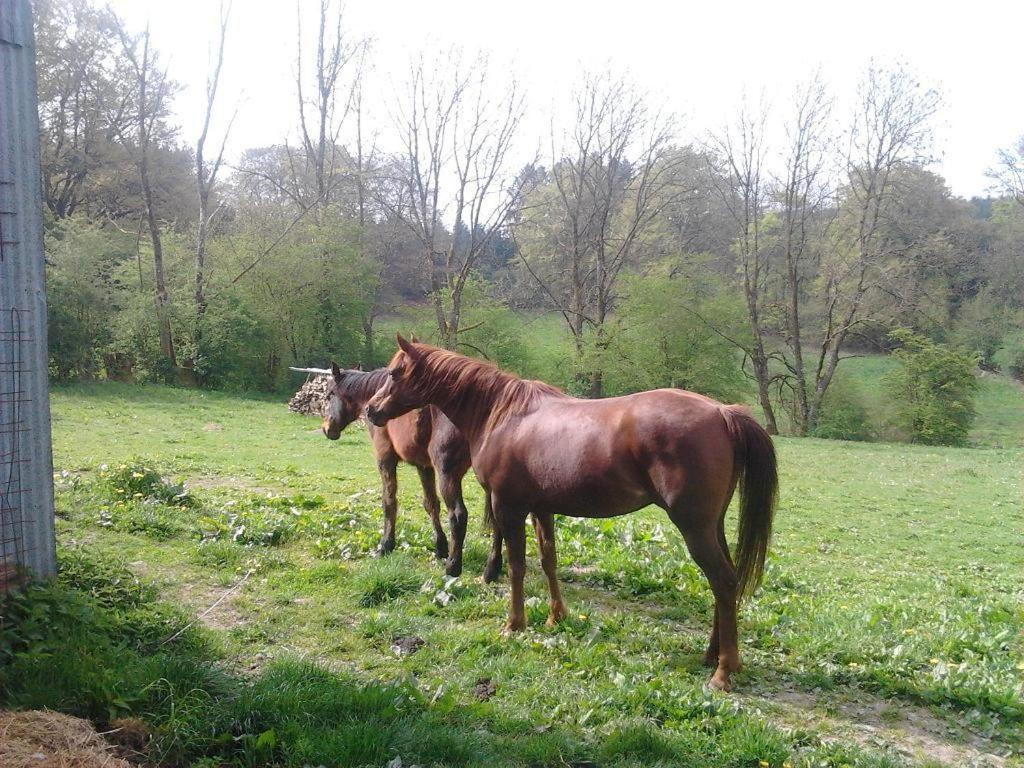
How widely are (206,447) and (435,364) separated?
11214 mm

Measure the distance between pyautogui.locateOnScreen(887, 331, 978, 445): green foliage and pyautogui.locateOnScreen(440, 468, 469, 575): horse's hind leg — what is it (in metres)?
30.7

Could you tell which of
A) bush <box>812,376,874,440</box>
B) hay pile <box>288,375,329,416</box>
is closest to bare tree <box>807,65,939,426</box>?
bush <box>812,376,874,440</box>

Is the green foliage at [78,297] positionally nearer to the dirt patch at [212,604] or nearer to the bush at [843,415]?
the dirt patch at [212,604]

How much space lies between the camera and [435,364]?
6.20 m

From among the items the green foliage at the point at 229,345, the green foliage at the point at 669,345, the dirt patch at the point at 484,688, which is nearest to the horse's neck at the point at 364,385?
the dirt patch at the point at 484,688

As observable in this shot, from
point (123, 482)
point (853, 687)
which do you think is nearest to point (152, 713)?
point (853, 687)

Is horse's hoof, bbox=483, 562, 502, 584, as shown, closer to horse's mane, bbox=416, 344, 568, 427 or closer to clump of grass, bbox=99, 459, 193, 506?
horse's mane, bbox=416, 344, 568, 427

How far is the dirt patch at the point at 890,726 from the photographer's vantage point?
373 cm

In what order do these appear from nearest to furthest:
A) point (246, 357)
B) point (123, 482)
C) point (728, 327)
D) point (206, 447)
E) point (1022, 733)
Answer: point (1022, 733)
point (123, 482)
point (206, 447)
point (246, 357)
point (728, 327)

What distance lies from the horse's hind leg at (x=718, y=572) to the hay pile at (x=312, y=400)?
19338mm

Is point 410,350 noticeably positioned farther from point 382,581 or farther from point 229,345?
point 229,345

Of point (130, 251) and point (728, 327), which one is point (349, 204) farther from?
point (728, 327)

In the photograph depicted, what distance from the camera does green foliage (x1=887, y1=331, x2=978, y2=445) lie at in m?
30.7

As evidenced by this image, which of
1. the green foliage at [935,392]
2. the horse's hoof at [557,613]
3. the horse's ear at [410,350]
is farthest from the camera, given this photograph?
the green foliage at [935,392]
